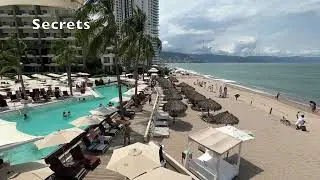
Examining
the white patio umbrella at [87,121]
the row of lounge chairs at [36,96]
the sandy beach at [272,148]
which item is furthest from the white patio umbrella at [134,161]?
the row of lounge chairs at [36,96]

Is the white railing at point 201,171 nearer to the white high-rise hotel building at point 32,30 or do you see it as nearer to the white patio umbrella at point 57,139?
the white patio umbrella at point 57,139

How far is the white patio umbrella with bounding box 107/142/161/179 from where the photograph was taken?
31.2 feet

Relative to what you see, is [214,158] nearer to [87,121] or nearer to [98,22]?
[87,121]

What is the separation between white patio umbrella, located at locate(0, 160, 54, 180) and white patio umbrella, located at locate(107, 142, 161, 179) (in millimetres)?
2281

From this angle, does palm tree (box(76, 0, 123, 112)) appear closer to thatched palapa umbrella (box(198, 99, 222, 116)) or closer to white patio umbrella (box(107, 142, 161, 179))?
thatched palapa umbrella (box(198, 99, 222, 116))

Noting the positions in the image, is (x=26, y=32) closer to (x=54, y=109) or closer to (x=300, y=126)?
(x=54, y=109)

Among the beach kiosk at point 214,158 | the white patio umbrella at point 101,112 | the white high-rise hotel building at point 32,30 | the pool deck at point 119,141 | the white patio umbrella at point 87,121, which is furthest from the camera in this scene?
the white high-rise hotel building at point 32,30

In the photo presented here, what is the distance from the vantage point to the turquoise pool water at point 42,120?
16.2m

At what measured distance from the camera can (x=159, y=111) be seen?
A: 23.4 metres

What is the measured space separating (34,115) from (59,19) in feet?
167

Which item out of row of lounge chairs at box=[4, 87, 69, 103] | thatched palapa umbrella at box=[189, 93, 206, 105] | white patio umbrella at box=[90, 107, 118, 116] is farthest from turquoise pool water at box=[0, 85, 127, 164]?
thatched palapa umbrella at box=[189, 93, 206, 105]

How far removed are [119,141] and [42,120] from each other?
40.6 feet

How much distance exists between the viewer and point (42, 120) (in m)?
25.7

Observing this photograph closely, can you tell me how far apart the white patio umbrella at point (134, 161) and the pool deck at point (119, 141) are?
182 cm
